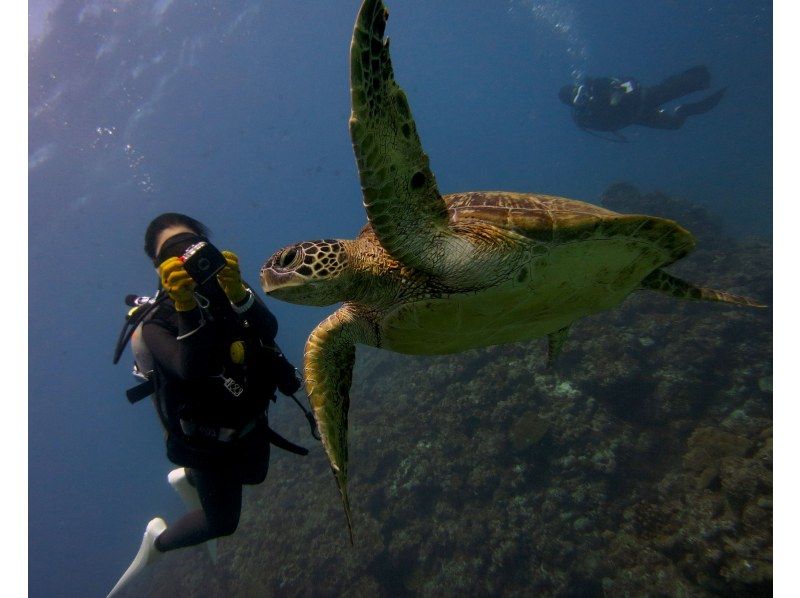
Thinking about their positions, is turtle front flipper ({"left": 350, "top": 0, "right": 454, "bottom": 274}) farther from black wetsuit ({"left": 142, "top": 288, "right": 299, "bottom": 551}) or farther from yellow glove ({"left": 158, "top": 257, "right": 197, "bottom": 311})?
black wetsuit ({"left": 142, "top": 288, "right": 299, "bottom": 551})

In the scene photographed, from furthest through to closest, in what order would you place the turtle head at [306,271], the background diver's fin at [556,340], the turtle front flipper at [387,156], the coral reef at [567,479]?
the coral reef at [567,479], the background diver's fin at [556,340], the turtle head at [306,271], the turtle front flipper at [387,156]

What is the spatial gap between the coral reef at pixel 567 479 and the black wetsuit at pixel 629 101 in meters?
8.81

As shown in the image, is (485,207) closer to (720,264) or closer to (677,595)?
(677,595)

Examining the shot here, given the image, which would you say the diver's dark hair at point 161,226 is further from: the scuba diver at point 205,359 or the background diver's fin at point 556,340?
the background diver's fin at point 556,340

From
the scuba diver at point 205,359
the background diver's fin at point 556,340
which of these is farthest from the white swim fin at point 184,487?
the background diver's fin at point 556,340

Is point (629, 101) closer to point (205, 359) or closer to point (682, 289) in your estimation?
point (682, 289)

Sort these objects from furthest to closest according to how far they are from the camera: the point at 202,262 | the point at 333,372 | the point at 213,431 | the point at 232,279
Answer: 1. the point at 213,431
2. the point at 333,372
3. the point at 232,279
4. the point at 202,262

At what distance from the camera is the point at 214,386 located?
2.97m

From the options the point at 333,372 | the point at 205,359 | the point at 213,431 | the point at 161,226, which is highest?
the point at 161,226

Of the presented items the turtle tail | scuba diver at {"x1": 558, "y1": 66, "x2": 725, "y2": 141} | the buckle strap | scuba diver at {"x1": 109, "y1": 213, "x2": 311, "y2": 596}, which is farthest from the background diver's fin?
scuba diver at {"x1": 558, "y1": 66, "x2": 725, "y2": 141}

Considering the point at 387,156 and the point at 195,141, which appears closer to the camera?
the point at 387,156

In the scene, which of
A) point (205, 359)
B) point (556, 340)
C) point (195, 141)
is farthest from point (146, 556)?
point (195, 141)

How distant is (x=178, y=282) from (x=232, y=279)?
45cm

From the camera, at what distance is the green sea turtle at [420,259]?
1635 millimetres
